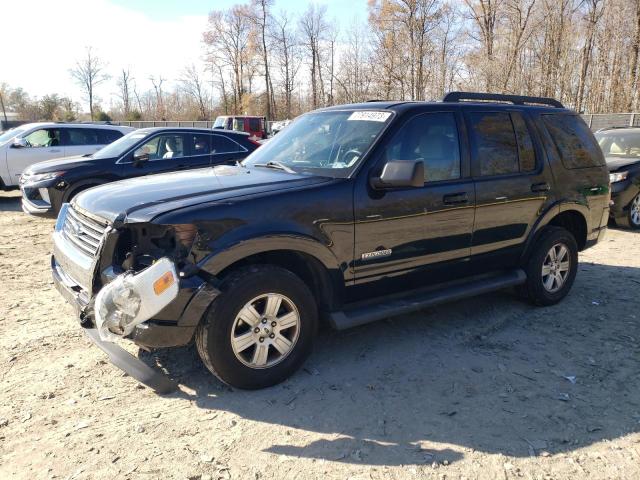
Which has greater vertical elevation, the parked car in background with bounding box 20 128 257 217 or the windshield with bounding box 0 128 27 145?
the windshield with bounding box 0 128 27 145

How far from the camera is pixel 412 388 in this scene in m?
3.52

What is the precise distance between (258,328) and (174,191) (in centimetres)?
110

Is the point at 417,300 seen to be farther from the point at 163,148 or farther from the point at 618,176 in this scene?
the point at 618,176

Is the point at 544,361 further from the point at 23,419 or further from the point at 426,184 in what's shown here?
the point at 23,419

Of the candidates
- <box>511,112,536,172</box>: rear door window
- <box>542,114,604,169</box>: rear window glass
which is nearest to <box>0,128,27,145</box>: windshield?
<box>511,112,536,172</box>: rear door window

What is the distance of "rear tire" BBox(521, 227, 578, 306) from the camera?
4.94 m

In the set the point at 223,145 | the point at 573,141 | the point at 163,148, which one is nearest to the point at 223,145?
the point at 223,145

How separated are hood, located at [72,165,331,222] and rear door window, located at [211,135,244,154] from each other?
17.3ft

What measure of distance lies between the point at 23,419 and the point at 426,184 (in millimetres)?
3220

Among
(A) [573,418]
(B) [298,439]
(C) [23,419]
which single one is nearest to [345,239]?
(B) [298,439]

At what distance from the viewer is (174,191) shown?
136 inches

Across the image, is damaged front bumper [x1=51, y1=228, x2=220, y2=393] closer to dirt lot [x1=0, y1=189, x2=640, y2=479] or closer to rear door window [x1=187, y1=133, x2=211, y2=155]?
dirt lot [x1=0, y1=189, x2=640, y2=479]

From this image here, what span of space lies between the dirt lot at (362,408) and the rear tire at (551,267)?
1.06ft

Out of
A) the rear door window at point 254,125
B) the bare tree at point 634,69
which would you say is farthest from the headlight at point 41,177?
the bare tree at point 634,69
